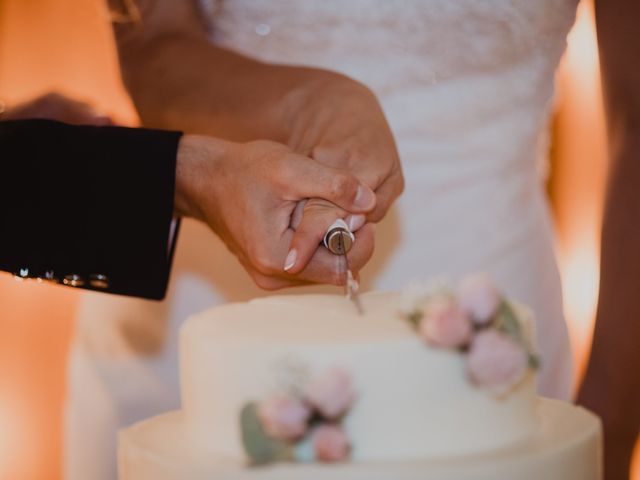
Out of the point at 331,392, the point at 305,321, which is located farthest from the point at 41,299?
the point at 331,392

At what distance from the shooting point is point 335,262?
113 centimetres

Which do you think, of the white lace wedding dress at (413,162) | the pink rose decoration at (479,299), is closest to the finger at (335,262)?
the pink rose decoration at (479,299)

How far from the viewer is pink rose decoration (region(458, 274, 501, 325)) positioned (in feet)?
2.75

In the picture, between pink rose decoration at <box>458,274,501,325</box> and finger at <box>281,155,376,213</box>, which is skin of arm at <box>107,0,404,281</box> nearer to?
finger at <box>281,155,376,213</box>

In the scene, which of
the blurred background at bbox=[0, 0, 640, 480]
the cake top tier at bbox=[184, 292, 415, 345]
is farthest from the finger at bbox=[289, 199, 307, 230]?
the blurred background at bbox=[0, 0, 640, 480]

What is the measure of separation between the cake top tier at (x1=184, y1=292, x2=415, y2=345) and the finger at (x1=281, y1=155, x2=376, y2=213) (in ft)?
0.36

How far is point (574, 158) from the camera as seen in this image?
3826mm

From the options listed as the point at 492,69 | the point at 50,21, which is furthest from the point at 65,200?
the point at 50,21

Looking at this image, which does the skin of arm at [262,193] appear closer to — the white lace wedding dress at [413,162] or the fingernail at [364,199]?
the fingernail at [364,199]

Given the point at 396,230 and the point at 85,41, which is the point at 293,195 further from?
the point at 85,41

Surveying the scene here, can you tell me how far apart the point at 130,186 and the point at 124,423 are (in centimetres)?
67

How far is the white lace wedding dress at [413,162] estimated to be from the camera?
5.48 ft

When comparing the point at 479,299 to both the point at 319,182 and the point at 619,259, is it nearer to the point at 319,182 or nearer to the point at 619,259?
the point at 319,182

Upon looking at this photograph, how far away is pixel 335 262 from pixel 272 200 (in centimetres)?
10
